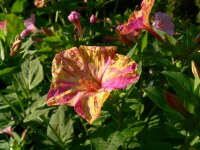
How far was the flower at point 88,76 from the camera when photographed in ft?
4.56

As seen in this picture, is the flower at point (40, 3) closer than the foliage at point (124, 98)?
No

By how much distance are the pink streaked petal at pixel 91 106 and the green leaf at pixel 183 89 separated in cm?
23

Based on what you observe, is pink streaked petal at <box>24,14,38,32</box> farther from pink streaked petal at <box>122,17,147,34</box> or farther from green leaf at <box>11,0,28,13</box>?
pink streaked petal at <box>122,17,147,34</box>

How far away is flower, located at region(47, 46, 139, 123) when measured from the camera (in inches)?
54.7

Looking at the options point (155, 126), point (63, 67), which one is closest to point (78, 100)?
point (63, 67)

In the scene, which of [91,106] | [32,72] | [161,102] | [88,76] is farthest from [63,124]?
[161,102]

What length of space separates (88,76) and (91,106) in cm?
20

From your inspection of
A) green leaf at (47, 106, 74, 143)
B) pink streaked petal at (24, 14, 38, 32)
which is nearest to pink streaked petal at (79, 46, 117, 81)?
green leaf at (47, 106, 74, 143)

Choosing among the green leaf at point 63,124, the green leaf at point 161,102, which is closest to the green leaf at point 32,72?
the green leaf at point 63,124

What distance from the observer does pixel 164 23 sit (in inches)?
88.7

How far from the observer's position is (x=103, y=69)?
4.96 ft

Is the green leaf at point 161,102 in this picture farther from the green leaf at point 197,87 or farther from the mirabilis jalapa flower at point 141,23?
the mirabilis jalapa flower at point 141,23

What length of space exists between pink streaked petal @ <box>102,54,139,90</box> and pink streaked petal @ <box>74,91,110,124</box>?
0.05m

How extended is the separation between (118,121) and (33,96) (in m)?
0.74
